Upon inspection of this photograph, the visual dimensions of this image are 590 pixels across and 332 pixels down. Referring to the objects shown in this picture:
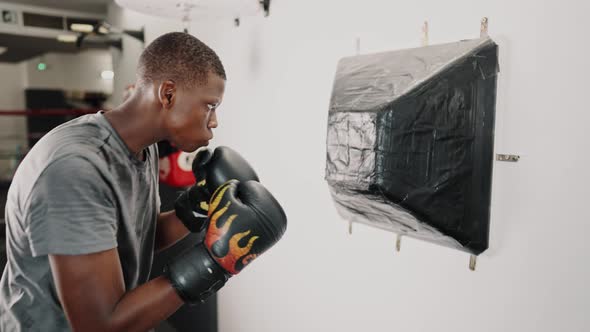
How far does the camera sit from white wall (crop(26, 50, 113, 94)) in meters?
8.52

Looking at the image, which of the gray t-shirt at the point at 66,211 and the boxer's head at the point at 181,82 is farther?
the boxer's head at the point at 181,82

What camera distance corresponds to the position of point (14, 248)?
1.00m

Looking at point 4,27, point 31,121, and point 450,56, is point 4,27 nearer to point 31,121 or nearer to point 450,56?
point 31,121

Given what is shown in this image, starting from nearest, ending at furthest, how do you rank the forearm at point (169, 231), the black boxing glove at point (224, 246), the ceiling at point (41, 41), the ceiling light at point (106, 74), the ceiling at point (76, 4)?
the black boxing glove at point (224, 246) → the forearm at point (169, 231) → the ceiling at point (76, 4) → the ceiling at point (41, 41) → the ceiling light at point (106, 74)

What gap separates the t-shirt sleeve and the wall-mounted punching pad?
0.56 metres

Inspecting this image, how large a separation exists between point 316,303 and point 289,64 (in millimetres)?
990

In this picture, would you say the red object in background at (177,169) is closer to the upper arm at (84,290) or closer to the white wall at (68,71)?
the upper arm at (84,290)

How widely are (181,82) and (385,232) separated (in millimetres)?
772

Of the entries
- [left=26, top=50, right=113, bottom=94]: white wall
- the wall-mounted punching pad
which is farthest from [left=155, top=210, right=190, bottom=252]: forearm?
[left=26, top=50, right=113, bottom=94]: white wall

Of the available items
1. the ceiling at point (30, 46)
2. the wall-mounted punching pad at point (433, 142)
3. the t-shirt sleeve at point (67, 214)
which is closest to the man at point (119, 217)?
the t-shirt sleeve at point (67, 214)

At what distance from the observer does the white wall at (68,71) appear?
8516mm

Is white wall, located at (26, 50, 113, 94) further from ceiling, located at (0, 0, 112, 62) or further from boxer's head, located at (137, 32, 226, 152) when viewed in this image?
boxer's head, located at (137, 32, 226, 152)

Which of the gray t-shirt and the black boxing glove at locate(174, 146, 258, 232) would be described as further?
the black boxing glove at locate(174, 146, 258, 232)

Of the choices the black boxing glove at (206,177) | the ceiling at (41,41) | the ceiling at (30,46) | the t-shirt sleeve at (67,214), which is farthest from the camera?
the ceiling at (30,46)
